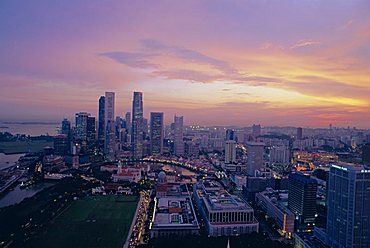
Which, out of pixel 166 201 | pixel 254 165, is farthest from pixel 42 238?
pixel 254 165

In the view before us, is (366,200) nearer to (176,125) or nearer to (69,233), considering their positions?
(69,233)

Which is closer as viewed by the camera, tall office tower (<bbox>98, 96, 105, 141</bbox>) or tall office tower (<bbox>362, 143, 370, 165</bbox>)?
tall office tower (<bbox>362, 143, 370, 165</bbox>)

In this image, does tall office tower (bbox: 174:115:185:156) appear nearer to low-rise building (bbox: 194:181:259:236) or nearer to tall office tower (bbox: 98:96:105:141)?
tall office tower (bbox: 98:96:105:141)

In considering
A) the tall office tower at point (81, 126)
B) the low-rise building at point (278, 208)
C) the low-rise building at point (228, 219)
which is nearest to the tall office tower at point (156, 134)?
the tall office tower at point (81, 126)

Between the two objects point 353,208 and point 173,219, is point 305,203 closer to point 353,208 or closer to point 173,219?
point 353,208

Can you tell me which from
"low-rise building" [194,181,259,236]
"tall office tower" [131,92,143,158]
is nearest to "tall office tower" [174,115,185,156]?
"tall office tower" [131,92,143,158]

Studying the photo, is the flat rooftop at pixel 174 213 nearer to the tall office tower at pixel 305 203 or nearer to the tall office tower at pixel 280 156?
the tall office tower at pixel 305 203
